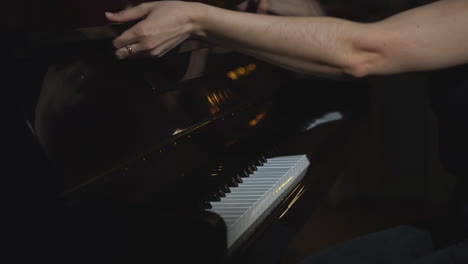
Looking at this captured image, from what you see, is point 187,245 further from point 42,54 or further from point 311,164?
point 311,164

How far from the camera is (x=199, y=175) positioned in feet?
3.47

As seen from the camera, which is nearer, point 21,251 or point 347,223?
point 21,251

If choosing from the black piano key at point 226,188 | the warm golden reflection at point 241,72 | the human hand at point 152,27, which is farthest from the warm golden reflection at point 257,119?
the human hand at point 152,27

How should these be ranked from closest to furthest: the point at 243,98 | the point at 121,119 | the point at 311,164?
the point at 121,119
the point at 311,164
the point at 243,98

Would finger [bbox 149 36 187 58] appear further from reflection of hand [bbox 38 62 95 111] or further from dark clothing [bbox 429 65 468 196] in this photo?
dark clothing [bbox 429 65 468 196]

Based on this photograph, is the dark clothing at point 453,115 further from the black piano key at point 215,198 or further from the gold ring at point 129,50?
the gold ring at point 129,50

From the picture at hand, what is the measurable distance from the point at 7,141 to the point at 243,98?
2.75 ft

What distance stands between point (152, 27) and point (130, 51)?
0.06 m

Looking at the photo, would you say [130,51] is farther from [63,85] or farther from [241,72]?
[241,72]

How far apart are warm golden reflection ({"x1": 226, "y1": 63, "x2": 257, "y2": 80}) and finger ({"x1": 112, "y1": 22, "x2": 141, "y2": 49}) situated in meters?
0.57

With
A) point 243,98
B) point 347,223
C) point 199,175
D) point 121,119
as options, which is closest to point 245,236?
point 199,175

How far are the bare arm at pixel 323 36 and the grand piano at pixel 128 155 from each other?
84 mm

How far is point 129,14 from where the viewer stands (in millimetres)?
902

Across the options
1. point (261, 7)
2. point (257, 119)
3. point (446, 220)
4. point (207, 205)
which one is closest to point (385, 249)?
point (446, 220)
